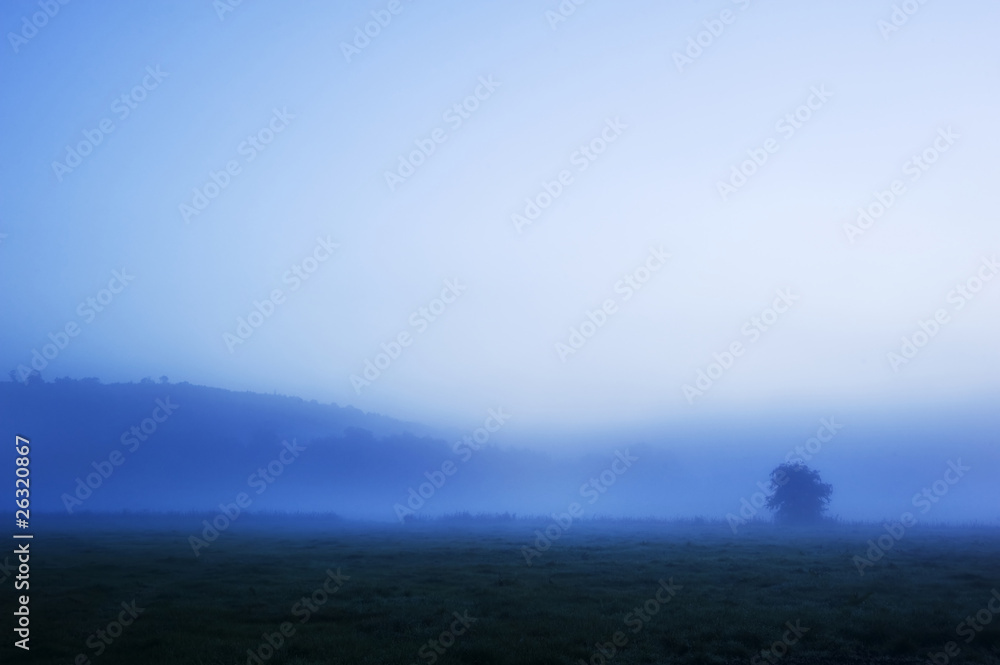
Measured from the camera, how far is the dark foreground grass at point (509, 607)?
18000 mm

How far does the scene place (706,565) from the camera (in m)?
37.8

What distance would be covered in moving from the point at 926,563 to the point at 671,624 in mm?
26921

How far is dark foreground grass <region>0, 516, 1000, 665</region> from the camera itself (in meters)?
18.0

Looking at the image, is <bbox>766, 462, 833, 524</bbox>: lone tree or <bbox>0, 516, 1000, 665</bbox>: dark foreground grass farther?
<bbox>766, 462, 833, 524</bbox>: lone tree

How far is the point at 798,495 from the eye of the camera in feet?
363

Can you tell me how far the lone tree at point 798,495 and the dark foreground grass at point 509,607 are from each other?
71156 mm

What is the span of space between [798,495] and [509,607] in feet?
337

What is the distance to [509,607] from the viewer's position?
24141mm

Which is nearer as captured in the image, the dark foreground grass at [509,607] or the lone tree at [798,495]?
the dark foreground grass at [509,607]

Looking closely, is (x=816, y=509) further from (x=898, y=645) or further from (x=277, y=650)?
(x=277, y=650)

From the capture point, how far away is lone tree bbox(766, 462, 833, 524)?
110 m

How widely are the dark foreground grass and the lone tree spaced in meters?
71.2

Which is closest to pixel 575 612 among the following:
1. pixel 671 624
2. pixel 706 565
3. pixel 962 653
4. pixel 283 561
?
pixel 671 624

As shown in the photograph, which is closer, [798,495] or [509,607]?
[509,607]
